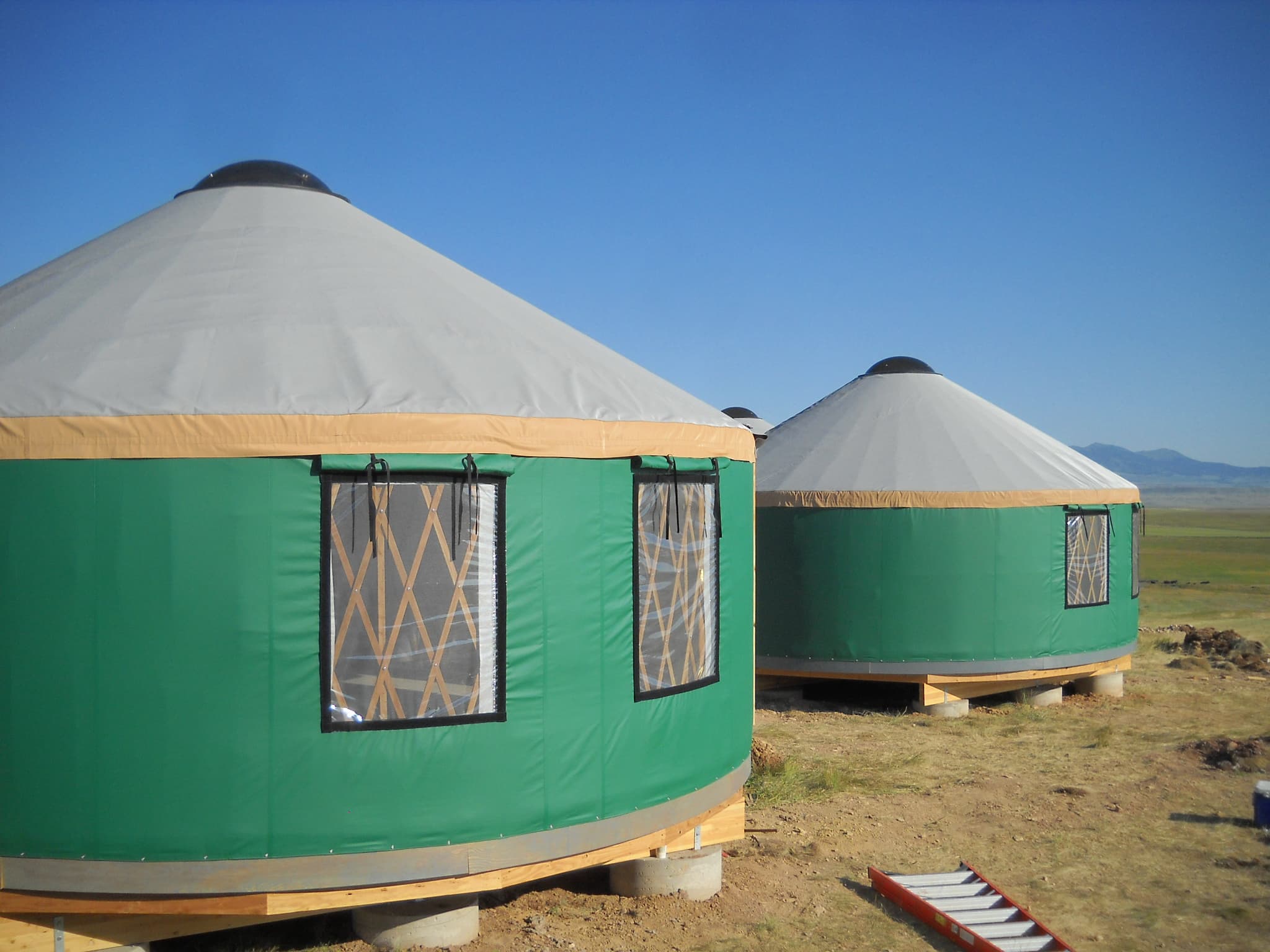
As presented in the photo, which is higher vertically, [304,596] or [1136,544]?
[304,596]

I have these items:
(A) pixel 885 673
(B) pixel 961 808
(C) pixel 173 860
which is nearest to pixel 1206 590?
(A) pixel 885 673

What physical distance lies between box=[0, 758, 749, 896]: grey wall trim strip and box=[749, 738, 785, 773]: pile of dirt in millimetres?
3652

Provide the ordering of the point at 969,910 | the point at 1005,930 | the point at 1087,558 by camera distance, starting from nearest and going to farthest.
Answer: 1. the point at 1005,930
2. the point at 969,910
3. the point at 1087,558

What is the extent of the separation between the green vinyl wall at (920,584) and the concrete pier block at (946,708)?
1.64ft

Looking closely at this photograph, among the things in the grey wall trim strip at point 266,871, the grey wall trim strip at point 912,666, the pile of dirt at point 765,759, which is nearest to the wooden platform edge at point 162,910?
the grey wall trim strip at point 266,871

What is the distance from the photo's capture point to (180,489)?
4418 millimetres

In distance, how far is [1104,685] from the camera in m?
11.6

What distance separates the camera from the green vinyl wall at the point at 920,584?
407 inches

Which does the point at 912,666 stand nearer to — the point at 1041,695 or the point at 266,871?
the point at 1041,695

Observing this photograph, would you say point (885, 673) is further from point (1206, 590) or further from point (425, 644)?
point (1206, 590)

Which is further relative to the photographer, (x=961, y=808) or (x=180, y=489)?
(x=961, y=808)

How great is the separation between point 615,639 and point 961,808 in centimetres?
371

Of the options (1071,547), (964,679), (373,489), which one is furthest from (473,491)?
(1071,547)

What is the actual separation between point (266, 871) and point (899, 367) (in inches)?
380
